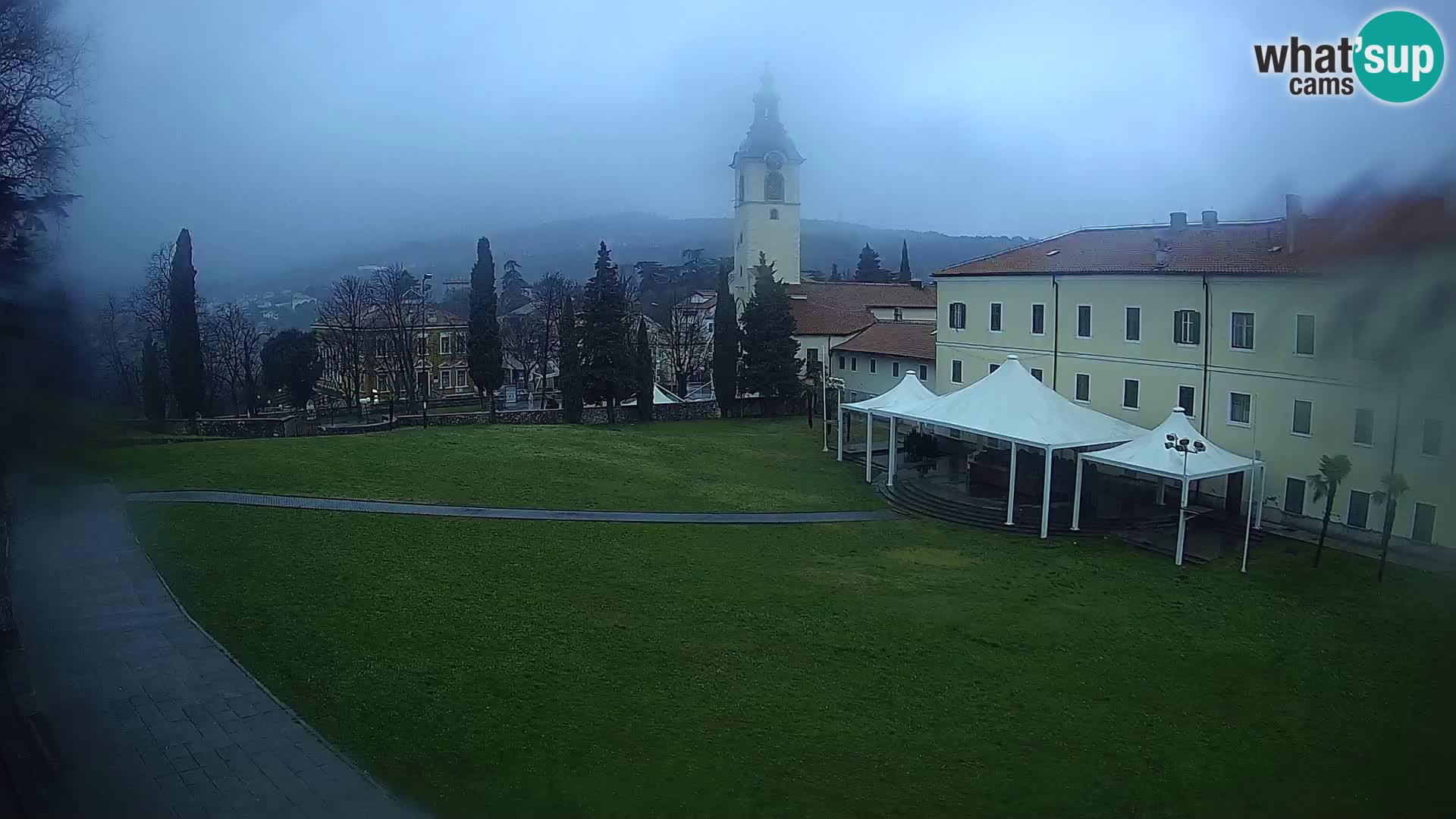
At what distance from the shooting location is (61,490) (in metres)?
5.64

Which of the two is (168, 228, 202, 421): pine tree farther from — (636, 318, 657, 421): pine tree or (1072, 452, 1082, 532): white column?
(1072, 452, 1082, 532): white column

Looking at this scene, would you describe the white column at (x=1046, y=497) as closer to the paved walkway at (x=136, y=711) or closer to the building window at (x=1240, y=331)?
the building window at (x=1240, y=331)

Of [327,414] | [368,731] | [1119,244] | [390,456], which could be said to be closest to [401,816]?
[368,731]

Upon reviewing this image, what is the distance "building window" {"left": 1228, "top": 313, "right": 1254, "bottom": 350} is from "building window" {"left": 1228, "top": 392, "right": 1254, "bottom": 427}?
96 centimetres

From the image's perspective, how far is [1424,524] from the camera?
17.9 ft

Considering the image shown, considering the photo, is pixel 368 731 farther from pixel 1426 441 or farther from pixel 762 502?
pixel 762 502

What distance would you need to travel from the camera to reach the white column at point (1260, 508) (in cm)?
1675

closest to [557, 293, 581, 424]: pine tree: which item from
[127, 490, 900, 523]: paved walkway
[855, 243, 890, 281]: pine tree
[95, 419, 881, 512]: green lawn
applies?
[95, 419, 881, 512]: green lawn

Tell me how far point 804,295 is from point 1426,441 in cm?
3785

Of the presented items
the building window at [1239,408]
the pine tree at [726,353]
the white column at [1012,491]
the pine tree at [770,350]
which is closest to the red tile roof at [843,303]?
the pine tree at [770,350]

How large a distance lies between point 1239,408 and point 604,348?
20.0 meters

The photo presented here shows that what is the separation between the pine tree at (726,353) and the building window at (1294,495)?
2133cm

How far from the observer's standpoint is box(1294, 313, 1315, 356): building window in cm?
582

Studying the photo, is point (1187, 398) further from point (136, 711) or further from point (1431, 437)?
point (136, 711)
